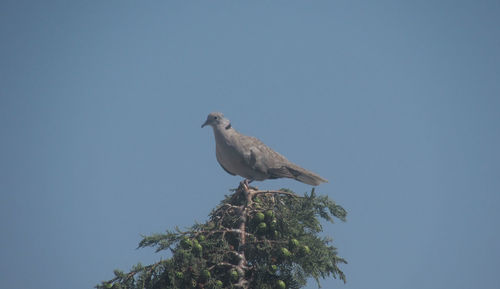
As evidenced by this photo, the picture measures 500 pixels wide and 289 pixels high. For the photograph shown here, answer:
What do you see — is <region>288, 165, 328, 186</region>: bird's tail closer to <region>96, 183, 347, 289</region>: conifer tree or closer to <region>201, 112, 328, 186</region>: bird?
<region>201, 112, 328, 186</region>: bird

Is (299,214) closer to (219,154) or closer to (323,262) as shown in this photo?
(323,262)

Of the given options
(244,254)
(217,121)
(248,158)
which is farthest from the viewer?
(217,121)

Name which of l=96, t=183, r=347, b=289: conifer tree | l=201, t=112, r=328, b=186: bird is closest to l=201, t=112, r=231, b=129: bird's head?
l=201, t=112, r=328, b=186: bird

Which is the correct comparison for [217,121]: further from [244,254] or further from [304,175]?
[244,254]

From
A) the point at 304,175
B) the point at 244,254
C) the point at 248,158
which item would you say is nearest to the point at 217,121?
the point at 248,158

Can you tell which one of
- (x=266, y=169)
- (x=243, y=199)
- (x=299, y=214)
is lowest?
(x=299, y=214)

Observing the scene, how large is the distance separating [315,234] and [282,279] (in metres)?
0.90

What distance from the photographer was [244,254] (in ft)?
18.9

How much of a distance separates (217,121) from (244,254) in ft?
11.8

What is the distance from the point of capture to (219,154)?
28.5 ft

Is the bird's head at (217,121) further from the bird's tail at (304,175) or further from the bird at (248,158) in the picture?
the bird's tail at (304,175)

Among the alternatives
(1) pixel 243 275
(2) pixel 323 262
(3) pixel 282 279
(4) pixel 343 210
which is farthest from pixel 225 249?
(4) pixel 343 210

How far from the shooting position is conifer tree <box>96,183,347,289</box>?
537 centimetres

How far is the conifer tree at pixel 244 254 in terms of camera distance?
537 centimetres
